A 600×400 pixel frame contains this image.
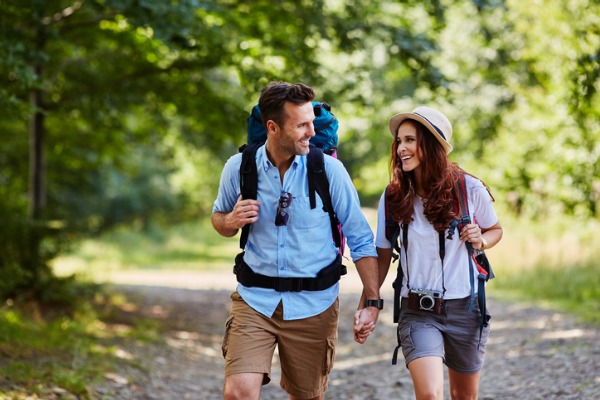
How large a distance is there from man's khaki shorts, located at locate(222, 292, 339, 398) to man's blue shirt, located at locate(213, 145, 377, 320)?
2.4 inches

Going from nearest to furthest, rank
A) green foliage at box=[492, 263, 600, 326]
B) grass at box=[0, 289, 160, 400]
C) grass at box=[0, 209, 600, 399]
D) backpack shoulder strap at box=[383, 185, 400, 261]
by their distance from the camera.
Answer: backpack shoulder strap at box=[383, 185, 400, 261] < grass at box=[0, 289, 160, 400] < grass at box=[0, 209, 600, 399] < green foliage at box=[492, 263, 600, 326]

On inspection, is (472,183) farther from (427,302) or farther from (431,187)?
(427,302)

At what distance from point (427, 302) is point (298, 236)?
0.73 metres

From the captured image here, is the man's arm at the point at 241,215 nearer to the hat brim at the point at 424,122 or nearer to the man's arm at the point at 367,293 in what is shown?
the man's arm at the point at 367,293

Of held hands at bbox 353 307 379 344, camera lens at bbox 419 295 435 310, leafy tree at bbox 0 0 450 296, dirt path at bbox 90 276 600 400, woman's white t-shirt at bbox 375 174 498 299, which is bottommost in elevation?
dirt path at bbox 90 276 600 400

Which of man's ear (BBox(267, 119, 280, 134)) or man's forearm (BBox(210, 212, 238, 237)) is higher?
man's ear (BBox(267, 119, 280, 134))

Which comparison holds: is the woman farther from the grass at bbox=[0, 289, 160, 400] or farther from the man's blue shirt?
the grass at bbox=[0, 289, 160, 400]

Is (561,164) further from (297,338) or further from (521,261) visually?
(297,338)

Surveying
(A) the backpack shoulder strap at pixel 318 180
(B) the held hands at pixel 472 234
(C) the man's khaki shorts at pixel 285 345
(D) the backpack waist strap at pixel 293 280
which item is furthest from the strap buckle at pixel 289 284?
(B) the held hands at pixel 472 234

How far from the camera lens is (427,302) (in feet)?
14.5

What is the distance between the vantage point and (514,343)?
9.12 meters

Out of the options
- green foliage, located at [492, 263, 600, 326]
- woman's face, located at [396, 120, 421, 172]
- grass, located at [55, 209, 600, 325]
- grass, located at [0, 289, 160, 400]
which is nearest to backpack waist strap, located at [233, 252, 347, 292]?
woman's face, located at [396, 120, 421, 172]

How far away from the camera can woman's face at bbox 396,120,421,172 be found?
4508 millimetres

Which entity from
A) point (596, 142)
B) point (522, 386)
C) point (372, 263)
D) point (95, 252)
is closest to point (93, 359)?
point (522, 386)
